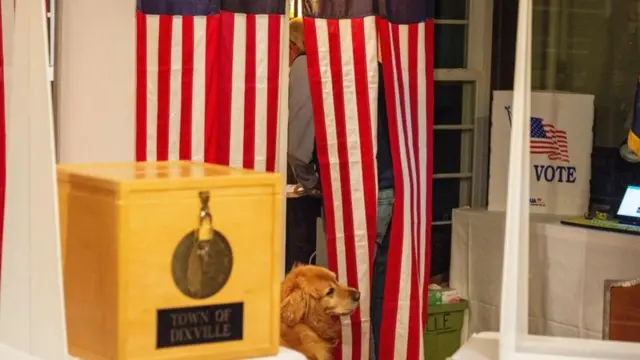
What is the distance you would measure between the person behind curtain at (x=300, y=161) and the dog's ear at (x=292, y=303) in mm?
583

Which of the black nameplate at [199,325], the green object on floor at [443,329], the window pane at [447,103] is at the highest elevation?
the window pane at [447,103]

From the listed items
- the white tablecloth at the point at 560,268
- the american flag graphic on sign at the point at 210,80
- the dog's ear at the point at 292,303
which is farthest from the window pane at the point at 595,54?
the dog's ear at the point at 292,303

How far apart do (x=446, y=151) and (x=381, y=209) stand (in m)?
0.87

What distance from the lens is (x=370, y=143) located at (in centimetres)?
432

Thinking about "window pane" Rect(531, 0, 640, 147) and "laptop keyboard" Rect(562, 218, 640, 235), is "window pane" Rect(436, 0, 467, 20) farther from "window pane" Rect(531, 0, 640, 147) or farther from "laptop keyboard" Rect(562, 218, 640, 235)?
"laptop keyboard" Rect(562, 218, 640, 235)

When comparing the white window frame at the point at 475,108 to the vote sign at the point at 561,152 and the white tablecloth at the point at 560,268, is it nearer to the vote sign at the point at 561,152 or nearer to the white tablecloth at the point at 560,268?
the white tablecloth at the point at 560,268

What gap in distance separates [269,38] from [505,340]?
6.69ft

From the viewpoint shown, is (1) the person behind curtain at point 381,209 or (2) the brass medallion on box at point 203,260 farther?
(1) the person behind curtain at point 381,209

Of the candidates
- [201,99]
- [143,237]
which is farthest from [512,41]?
[143,237]

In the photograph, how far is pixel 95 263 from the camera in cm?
207

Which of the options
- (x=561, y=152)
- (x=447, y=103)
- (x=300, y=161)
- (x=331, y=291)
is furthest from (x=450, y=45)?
(x=331, y=291)

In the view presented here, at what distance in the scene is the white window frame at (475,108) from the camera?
510 cm

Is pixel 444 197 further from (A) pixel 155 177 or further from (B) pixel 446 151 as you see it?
(A) pixel 155 177

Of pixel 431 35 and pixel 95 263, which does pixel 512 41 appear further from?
pixel 95 263
